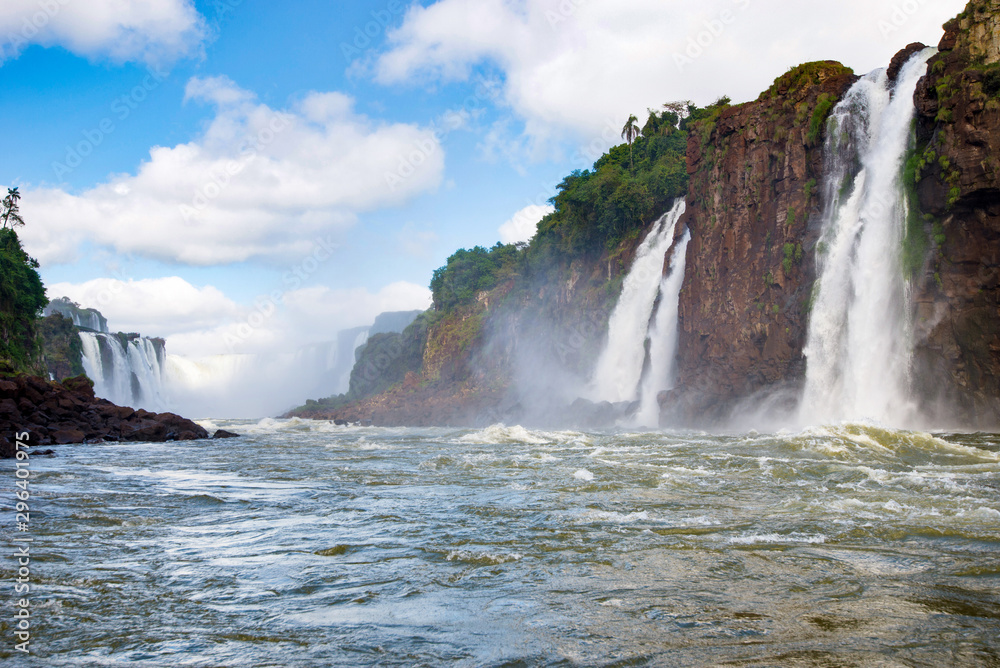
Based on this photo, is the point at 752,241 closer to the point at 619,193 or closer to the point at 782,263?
the point at 782,263

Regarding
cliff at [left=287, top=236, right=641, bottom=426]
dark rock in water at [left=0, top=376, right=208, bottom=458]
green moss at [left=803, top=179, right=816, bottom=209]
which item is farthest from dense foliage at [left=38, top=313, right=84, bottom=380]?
green moss at [left=803, top=179, right=816, bottom=209]

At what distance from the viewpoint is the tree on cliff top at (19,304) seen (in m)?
45.9

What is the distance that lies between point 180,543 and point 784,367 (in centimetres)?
2794

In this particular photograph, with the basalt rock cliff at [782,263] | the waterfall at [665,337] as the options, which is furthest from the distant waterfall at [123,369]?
the waterfall at [665,337]

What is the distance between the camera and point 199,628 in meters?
5.21

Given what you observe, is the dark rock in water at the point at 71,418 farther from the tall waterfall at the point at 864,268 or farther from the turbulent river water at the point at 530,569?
the tall waterfall at the point at 864,268

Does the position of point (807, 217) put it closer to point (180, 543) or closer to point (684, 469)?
point (684, 469)

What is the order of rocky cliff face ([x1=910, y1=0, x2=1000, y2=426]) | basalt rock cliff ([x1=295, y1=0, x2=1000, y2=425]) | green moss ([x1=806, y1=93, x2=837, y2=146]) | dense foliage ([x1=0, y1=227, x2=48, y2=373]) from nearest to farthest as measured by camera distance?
1. rocky cliff face ([x1=910, y1=0, x2=1000, y2=426])
2. basalt rock cliff ([x1=295, y1=0, x2=1000, y2=425])
3. green moss ([x1=806, y1=93, x2=837, y2=146])
4. dense foliage ([x1=0, y1=227, x2=48, y2=373])

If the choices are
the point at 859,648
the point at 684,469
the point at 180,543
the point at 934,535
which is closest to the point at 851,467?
the point at 684,469

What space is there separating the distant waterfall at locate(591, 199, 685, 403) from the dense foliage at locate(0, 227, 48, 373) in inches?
1537

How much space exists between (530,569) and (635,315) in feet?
124

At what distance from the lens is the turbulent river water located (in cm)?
480

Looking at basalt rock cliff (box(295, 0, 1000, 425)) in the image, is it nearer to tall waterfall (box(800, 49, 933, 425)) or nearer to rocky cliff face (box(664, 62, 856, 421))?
rocky cliff face (box(664, 62, 856, 421))

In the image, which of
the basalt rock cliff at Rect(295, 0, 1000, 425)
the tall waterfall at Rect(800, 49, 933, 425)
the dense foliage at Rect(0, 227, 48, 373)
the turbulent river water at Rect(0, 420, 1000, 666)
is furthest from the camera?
the dense foliage at Rect(0, 227, 48, 373)
